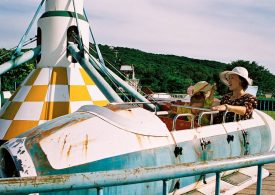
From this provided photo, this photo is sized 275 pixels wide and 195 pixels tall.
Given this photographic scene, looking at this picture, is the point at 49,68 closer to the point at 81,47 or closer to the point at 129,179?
the point at 81,47

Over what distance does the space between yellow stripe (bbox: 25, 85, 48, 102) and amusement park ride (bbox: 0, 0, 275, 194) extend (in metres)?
0.02

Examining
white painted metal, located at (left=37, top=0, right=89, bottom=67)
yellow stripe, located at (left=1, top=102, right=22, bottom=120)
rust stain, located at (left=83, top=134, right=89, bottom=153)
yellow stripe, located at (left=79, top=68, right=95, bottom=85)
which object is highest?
white painted metal, located at (left=37, top=0, right=89, bottom=67)

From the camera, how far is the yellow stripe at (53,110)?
601cm

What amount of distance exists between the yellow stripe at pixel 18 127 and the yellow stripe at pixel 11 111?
23 centimetres

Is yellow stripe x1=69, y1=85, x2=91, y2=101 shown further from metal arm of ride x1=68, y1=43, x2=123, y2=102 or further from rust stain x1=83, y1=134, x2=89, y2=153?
rust stain x1=83, y1=134, x2=89, y2=153

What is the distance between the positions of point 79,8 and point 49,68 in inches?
55.2

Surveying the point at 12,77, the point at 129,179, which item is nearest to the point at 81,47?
the point at 129,179

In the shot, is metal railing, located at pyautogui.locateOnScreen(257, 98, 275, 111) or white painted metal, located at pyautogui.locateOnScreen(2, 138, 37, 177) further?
metal railing, located at pyautogui.locateOnScreen(257, 98, 275, 111)

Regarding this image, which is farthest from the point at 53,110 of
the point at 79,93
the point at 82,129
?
the point at 82,129

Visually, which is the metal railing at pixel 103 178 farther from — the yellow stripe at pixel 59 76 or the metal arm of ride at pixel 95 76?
the yellow stripe at pixel 59 76

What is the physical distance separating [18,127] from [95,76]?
1.65 meters

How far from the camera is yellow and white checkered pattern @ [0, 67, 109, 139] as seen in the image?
19.7ft

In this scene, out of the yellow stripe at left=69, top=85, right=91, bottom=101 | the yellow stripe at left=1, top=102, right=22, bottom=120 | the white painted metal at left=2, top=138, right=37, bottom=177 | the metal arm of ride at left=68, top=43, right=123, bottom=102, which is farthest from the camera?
the yellow stripe at left=69, top=85, right=91, bottom=101

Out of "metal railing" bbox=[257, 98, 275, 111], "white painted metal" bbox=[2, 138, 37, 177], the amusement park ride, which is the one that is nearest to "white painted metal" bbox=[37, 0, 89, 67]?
the amusement park ride
